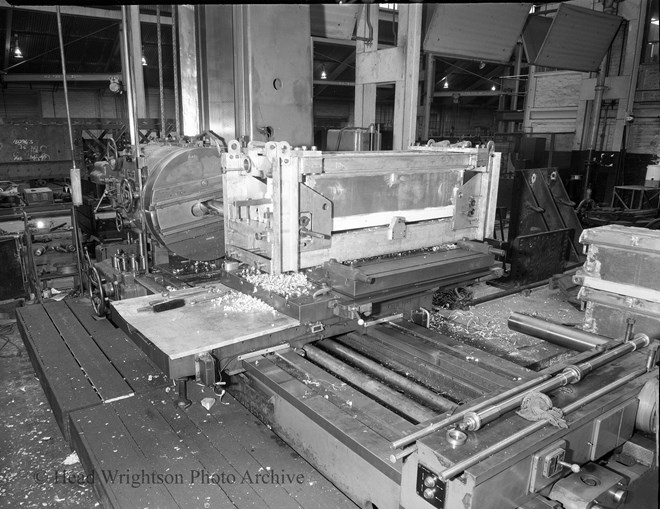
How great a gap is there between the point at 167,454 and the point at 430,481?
40.4 inches

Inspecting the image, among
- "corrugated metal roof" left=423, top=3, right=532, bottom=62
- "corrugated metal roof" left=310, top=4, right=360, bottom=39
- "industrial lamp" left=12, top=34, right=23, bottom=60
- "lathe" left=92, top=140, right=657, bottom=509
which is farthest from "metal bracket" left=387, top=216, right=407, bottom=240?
"industrial lamp" left=12, top=34, right=23, bottom=60

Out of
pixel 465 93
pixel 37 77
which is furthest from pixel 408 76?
pixel 465 93

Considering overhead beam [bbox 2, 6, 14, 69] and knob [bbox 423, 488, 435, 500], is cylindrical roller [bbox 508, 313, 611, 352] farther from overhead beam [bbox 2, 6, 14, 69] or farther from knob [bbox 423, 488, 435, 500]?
overhead beam [bbox 2, 6, 14, 69]

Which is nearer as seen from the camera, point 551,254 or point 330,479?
point 330,479

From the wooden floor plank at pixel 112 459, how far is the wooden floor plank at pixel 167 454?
0.9 inches

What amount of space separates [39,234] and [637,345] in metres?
4.56

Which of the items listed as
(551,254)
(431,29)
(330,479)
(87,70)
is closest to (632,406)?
(330,479)

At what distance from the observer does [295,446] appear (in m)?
1.66

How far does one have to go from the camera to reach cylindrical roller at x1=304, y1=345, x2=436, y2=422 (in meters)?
1.54

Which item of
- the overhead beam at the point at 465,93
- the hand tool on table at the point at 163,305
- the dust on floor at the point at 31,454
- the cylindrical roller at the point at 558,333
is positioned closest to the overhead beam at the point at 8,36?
the dust on floor at the point at 31,454

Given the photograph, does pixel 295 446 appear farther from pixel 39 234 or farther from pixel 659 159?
pixel 659 159

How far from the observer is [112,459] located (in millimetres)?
1703

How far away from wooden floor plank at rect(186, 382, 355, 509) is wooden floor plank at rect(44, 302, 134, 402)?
1.83 feet

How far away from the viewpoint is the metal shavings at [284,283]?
74.1 inches
